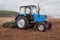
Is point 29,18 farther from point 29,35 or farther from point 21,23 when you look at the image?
point 29,35

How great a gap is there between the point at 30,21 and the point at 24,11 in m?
0.89

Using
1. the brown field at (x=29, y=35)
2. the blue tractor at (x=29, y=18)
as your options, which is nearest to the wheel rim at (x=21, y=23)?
the blue tractor at (x=29, y=18)

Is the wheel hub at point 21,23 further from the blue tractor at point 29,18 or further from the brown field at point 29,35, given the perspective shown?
the brown field at point 29,35

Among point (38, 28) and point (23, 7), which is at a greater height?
point (23, 7)

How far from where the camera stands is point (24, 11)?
1270 centimetres

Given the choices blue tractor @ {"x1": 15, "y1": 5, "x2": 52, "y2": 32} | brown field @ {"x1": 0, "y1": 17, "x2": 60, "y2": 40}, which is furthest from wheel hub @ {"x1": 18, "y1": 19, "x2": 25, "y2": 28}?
brown field @ {"x1": 0, "y1": 17, "x2": 60, "y2": 40}

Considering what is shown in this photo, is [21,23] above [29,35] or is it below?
above

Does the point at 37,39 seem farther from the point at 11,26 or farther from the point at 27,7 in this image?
the point at 11,26

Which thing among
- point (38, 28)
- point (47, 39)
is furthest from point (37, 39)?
point (38, 28)

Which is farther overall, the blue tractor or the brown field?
the blue tractor

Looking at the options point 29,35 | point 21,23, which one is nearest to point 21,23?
point 21,23

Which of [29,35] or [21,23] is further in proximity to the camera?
[21,23]

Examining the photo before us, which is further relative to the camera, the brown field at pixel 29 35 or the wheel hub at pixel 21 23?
the wheel hub at pixel 21 23

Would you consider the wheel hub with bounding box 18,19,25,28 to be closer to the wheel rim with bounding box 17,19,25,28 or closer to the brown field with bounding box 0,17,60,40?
the wheel rim with bounding box 17,19,25,28
